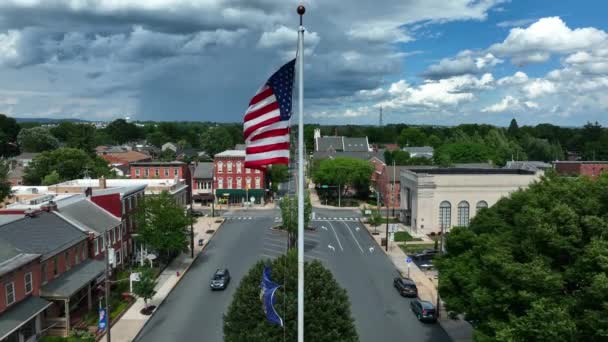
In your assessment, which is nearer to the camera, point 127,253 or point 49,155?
point 127,253

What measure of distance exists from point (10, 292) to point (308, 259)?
88.1 ft

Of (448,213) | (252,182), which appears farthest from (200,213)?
(448,213)

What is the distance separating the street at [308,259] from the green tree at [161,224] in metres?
3.45

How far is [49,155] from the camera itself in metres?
81.6

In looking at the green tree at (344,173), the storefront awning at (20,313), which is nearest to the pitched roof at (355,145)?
the green tree at (344,173)

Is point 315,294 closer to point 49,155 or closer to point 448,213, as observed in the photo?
point 448,213

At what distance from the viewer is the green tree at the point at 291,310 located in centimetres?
1933

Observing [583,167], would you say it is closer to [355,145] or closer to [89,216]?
[355,145]

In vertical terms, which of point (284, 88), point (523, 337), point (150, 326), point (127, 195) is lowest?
point (150, 326)

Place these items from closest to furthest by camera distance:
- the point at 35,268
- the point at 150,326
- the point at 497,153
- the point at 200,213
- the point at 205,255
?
the point at 35,268
the point at 150,326
the point at 205,255
the point at 200,213
the point at 497,153

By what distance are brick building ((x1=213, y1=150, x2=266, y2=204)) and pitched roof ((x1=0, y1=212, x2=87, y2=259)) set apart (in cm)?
4739

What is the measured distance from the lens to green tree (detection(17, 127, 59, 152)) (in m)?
124

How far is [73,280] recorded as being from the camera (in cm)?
3134

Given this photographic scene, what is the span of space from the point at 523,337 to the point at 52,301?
2682 cm
